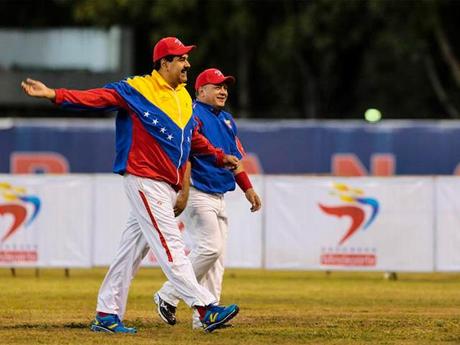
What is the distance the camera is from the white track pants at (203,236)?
1184 cm

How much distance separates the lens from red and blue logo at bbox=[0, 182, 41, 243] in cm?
1995

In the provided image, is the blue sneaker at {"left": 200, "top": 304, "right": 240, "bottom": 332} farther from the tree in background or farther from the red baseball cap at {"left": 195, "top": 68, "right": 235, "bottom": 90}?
the tree in background

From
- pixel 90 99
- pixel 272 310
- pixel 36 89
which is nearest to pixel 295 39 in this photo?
pixel 272 310

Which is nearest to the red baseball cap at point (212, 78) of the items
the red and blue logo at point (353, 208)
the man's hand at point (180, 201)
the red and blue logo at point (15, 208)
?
the man's hand at point (180, 201)

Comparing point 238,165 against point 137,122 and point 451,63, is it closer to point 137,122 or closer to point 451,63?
point 137,122

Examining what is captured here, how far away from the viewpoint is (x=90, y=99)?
35.0 ft

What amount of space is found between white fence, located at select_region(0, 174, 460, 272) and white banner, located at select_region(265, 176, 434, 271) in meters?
0.01

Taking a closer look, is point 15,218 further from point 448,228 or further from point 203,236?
point 203,236

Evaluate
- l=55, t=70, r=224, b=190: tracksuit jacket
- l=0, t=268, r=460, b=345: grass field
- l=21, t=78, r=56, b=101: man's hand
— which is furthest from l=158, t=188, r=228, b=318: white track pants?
→ l=21, t=78, r=56, b=101: man's hand

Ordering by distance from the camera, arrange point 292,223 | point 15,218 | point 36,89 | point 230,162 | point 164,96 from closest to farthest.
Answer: point 36,89, point 164,96, point 230,162, point 15,218, point 292,223

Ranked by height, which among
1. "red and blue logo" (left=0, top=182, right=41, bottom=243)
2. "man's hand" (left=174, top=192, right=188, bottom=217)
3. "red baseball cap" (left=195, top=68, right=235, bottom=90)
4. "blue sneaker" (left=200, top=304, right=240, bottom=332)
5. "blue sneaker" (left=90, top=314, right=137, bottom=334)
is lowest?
"blue sneaker" (left=90, top=314, right=137, bottom=334)

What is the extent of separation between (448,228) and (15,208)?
625cm

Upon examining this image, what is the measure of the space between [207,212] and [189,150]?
0.82 metres

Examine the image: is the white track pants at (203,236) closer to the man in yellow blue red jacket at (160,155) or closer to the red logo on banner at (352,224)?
Result: the man in yellow blue red jacket at (160,155)
